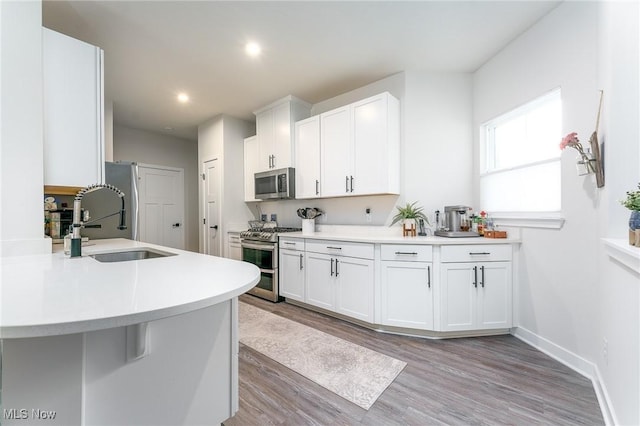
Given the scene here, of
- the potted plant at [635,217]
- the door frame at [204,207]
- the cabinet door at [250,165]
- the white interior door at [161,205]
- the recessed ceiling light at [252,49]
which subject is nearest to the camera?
the potted plant at [635,217]

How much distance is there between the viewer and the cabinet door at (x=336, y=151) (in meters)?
3.19

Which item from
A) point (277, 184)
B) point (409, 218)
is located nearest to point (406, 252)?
point (409, 218)

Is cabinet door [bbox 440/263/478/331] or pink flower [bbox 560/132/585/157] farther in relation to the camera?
cabinet door [bbox 440/263/478/331]

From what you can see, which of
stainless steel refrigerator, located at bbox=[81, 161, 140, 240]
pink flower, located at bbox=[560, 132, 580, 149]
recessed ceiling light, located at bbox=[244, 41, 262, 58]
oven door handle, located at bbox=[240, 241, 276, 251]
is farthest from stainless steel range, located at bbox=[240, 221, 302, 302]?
pink flower, located at bbox=[560, 132, 580, 149]

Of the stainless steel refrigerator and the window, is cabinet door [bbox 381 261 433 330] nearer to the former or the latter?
the window

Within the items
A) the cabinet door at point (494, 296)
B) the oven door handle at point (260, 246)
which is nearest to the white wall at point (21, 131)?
the oven door handle at point (260, 246)

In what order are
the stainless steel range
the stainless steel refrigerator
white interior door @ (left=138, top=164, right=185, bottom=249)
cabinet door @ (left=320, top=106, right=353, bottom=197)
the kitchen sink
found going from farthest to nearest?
1. white interior door @ (left=138, top=164, right=185, bottom=249)
2. the stainless steel range
3. cabinet door @ (left=320, top=106, right=353, bottom=197)
4. the stainless steel refrigerator
5. the kitchen sink

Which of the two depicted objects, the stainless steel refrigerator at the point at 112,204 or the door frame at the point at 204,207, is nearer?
the stainless steel refrigerator at the point at 112,204

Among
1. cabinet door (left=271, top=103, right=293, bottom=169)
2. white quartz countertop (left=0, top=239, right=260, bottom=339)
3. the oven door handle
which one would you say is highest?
cabinet door (left=271, top=103, right=293, bottom=169)

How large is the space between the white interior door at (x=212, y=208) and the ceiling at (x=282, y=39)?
140 centimetres

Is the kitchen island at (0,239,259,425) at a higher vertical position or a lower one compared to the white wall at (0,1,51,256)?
lower

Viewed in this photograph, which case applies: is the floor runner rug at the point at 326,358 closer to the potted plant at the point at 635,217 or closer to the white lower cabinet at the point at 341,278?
the white lower cabinet at the point at 341,278

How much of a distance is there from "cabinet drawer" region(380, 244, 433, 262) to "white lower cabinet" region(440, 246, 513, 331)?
146 millimetres

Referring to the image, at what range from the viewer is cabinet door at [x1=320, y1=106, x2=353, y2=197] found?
3.19 meters
